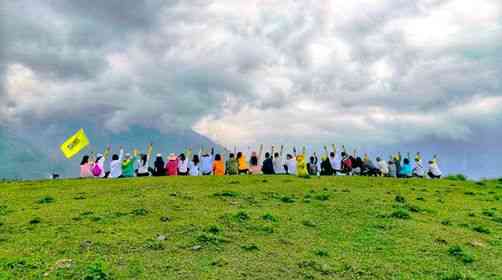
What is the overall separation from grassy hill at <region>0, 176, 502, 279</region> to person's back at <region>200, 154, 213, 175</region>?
584 inches

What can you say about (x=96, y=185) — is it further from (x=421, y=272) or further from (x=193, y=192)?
(x=421, y=272)

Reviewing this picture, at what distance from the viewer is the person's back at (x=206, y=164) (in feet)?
149

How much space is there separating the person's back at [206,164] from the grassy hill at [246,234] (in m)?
14.8

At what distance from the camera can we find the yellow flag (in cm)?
4230

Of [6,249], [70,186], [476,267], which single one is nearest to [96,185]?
[70,186]

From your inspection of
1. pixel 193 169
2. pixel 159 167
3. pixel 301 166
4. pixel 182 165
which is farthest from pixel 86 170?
pixel 301 166

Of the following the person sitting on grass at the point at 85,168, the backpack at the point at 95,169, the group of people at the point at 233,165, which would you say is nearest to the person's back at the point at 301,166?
the group of people at the point at 233,165

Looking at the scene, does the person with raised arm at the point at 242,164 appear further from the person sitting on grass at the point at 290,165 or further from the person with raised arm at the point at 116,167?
the person with raised arm at the point at 116,167

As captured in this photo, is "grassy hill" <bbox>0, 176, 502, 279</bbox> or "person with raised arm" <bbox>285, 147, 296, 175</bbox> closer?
"grassy hill" <bbox>0, 176, 502, 279</bbox>

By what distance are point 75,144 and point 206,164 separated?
1092 cm

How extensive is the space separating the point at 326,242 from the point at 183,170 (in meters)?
27.6

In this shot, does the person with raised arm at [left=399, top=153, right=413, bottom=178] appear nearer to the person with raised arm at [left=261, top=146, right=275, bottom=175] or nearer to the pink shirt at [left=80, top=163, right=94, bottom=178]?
the person with raised arm at [left=261, top=146, right=275, bottom=175]

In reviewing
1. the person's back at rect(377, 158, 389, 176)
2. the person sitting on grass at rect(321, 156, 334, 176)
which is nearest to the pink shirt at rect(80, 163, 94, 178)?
the person sitting on grass at rect(321, 156, 334, 176)

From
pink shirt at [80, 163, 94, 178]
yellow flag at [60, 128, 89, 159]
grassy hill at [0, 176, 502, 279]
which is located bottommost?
grassy hill at [0, 176, 502, 279]
